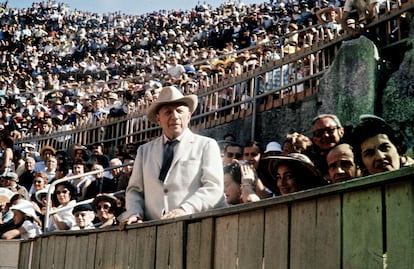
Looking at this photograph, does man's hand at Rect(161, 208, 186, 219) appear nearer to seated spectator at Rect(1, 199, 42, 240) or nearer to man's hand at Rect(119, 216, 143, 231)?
man's hand at Rect(119, 216, 143, 231)

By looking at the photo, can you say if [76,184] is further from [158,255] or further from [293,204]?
[293,204]

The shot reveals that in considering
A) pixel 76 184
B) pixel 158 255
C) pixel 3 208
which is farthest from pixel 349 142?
pixel 3 208

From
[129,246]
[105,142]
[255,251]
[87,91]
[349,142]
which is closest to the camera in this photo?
[255,251]

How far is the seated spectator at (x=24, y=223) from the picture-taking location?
26.9ft

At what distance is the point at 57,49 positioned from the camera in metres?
30.3

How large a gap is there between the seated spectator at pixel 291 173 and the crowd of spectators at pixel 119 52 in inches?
224

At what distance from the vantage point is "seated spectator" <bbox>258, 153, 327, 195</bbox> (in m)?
4.38

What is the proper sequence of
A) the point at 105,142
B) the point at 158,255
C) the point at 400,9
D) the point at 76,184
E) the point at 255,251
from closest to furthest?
1. the point at 255,251
2. the point at 158,255
3. the point at 400,9
4. the point at 76,184
5. the point at 105,142

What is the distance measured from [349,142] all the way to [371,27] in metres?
4.30

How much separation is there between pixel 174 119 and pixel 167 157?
27 centimetres

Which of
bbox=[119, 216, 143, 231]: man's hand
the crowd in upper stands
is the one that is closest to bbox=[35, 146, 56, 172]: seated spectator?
the crowd in upper stands

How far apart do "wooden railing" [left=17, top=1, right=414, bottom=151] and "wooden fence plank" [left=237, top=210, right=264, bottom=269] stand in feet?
18.3

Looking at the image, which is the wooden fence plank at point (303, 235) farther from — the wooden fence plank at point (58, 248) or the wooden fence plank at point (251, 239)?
the wooden fence plank at point (58, 248)

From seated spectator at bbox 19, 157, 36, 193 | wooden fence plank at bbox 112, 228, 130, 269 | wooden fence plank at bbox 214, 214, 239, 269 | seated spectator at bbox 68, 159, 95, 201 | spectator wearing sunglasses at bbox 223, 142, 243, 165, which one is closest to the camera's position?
wooden fence plank at bbox 214, 214, 239, 269
